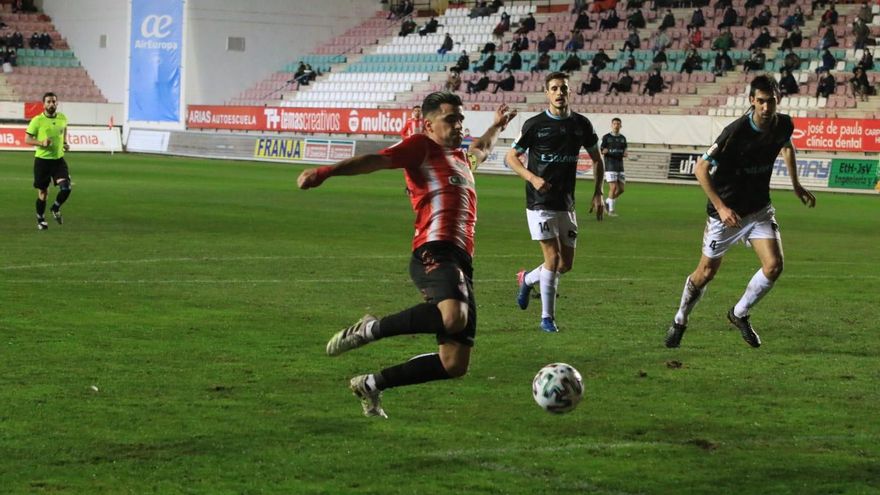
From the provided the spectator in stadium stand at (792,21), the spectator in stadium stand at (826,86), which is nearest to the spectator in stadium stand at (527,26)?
the spectator in stadium stand at (792,21)

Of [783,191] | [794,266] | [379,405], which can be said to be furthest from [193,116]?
[379,405]

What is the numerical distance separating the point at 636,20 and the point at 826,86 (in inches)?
410

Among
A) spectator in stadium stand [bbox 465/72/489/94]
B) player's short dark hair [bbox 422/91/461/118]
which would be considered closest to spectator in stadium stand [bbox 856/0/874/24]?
spectator in stadium stand [bbox 465/72/489/94]

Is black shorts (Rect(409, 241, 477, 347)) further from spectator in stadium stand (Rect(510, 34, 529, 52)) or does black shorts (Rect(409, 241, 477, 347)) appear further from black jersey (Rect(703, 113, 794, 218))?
spectator in stadium stand (Rect(510, 34, 529, 52))

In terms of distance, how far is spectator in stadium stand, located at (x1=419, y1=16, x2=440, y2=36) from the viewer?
195ft

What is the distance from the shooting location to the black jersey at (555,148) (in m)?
12.4

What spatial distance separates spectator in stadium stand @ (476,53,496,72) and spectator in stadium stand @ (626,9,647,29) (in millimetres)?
5334

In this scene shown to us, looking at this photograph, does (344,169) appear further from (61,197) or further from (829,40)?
(829,40)

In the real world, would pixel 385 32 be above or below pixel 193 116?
above

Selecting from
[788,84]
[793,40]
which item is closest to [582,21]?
[793,40]

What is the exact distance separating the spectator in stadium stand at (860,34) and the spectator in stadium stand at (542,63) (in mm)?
11491

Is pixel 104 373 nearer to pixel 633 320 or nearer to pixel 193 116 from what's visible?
pixel 633 320

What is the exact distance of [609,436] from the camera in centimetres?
759

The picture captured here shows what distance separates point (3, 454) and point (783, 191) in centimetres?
3345
